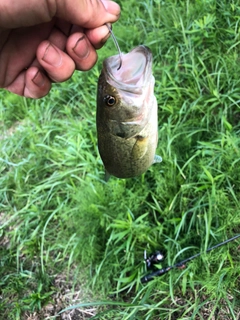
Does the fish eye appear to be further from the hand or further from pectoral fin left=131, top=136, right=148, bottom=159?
the hand

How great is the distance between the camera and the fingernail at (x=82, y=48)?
1.87 m

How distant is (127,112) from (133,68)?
194mm

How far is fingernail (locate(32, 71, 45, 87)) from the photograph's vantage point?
2.10m

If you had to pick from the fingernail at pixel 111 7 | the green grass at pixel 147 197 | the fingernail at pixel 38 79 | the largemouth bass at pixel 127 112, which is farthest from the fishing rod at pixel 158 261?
the fingernail at pixel 111 7

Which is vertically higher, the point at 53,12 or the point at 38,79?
the point at 53,12

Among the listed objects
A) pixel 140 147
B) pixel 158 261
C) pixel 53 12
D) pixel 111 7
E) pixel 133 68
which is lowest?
pixel 158 261

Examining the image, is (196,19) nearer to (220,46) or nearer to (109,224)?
(220,46)

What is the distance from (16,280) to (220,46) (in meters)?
2.59

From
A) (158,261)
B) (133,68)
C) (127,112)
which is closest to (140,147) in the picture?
(127,112)

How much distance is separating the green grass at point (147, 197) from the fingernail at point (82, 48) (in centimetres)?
119

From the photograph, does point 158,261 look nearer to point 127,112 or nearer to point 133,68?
point 127,112

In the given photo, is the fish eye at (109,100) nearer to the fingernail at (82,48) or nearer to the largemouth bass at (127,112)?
the largemouth bass at (127,112)

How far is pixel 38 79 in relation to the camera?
2.11 m

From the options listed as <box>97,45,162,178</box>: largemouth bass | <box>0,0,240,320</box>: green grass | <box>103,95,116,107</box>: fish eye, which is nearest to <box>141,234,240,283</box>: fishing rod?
<box>0,0,240,320</box>: green grass
